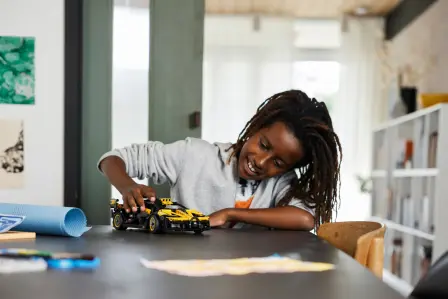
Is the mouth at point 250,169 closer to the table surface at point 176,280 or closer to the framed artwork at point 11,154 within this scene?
the table surface at point 176,280

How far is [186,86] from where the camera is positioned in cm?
233

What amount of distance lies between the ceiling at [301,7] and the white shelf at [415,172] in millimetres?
1710

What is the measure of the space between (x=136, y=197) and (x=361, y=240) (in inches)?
19.7

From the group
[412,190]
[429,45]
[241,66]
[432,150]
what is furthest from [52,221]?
[241,66]

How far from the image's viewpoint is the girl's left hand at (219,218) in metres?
1.33

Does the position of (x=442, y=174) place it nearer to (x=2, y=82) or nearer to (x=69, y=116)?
(x=69, y=116)

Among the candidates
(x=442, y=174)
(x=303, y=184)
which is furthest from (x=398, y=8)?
(x=303, y=184)

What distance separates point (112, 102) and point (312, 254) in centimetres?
156

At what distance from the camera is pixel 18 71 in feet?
7.18

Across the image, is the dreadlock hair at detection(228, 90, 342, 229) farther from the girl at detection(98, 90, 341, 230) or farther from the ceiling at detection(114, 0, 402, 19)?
the ceiling at detection(114, 0, 402, 19)

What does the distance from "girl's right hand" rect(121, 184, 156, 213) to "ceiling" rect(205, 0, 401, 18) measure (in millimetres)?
4285

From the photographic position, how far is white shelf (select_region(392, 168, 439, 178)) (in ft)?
11.3

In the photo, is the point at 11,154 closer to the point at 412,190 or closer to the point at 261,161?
the point at 261,161

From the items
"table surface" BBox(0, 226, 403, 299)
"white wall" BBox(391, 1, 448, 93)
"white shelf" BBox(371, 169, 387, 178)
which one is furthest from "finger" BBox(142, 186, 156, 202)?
"white shelf" BBox(371, 169, 387, 178)
